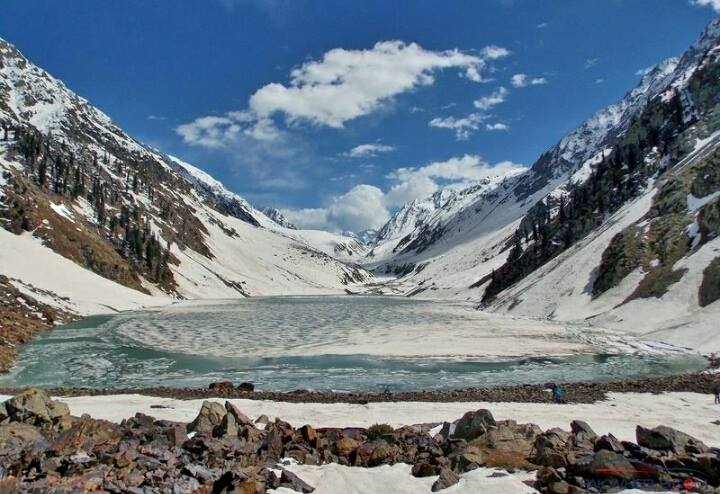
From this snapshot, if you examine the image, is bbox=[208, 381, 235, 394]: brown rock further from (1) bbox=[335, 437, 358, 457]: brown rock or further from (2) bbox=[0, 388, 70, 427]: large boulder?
(1) bbox=[335, 437, 358, 457]: brown rock

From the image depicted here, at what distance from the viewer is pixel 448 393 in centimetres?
3073

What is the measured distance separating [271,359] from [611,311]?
4433 cm

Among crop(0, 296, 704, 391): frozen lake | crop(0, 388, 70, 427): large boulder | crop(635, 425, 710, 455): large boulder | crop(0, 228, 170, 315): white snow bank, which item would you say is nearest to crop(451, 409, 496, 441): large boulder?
crop(635, 425, 710, 455): large boulder

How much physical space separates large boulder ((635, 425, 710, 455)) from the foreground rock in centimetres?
3

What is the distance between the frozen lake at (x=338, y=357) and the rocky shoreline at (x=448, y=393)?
119 inches

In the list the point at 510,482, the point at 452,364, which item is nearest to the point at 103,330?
the point at 452,364

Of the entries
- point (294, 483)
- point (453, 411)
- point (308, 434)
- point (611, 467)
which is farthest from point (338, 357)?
point (611, 467)

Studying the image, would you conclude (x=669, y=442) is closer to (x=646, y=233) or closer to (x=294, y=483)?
(x=294, y=483)

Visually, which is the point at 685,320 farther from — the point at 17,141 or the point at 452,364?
the point at 17,141

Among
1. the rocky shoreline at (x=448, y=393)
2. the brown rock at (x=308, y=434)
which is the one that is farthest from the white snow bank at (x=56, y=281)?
the brown rock at (x=308, y=434)

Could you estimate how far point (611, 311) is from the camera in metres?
65.5

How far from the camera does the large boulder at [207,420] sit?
19312mm

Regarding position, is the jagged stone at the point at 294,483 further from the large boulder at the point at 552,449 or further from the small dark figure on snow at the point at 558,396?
the small dark figure on snow at the point at 558,396

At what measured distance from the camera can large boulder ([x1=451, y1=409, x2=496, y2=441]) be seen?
18453 mm
